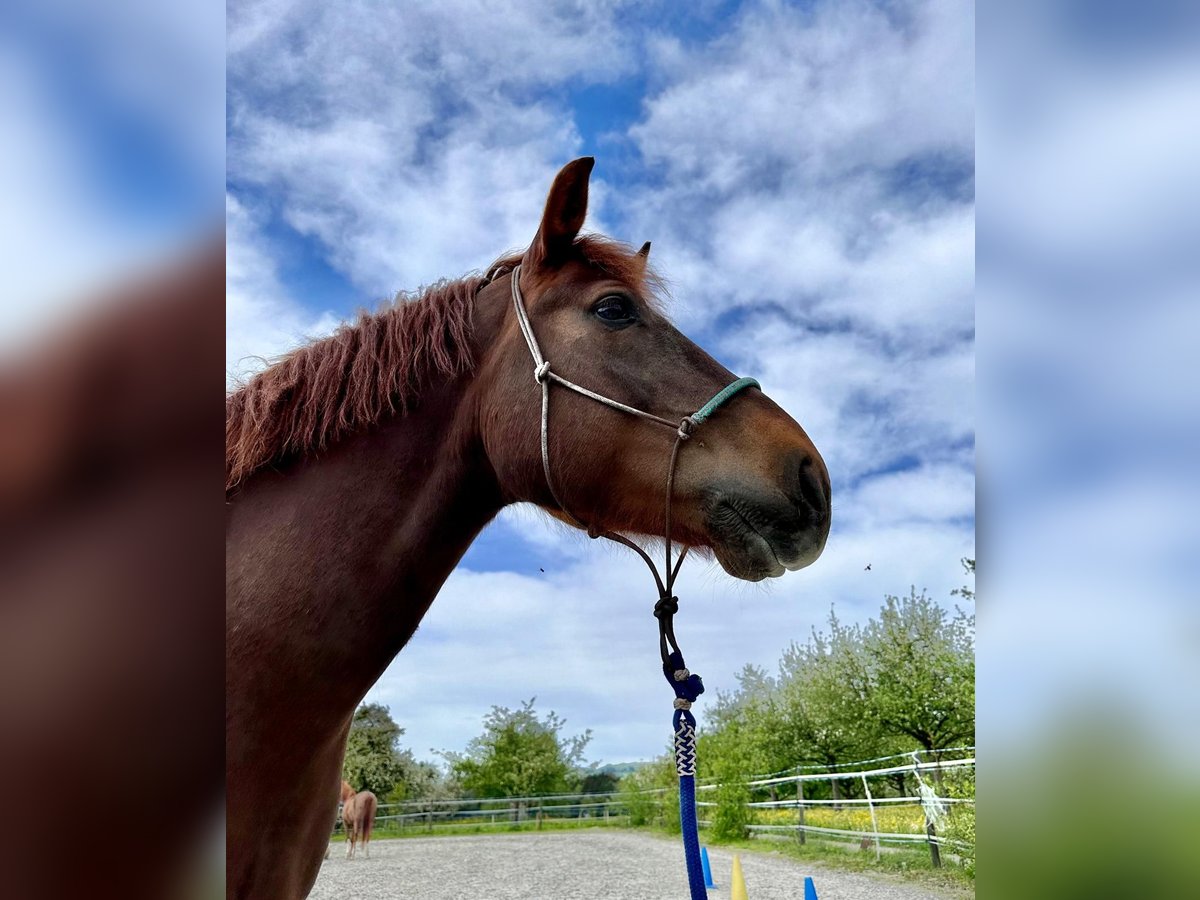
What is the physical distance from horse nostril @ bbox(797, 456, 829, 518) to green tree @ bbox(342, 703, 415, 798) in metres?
27.2

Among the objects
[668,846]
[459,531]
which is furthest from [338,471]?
[668,846]

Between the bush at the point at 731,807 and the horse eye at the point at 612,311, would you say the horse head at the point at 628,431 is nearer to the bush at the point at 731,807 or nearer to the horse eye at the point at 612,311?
the horse eye at the point at 612,311

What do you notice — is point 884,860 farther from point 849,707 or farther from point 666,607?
point 666,607

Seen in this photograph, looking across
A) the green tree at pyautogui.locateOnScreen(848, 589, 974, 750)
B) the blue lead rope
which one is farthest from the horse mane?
the green tree at pyautogui.locateOnScreen(848, 589, 974, 750)

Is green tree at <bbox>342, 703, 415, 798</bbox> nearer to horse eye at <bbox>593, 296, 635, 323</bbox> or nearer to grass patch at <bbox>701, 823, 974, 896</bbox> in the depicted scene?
grass patch at <bbox>701, 823, 974, 896</bbox>

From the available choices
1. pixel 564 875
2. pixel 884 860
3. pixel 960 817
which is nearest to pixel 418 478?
pixel 960 817

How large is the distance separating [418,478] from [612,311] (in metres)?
0.59

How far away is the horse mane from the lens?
5.90 feet

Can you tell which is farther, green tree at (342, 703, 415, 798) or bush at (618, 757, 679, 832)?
green tree at (342, 703, 415, 798)
